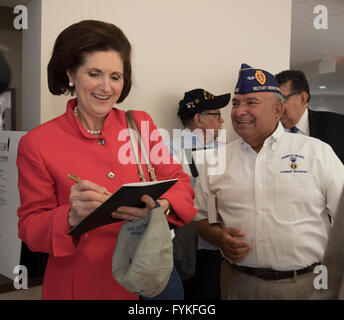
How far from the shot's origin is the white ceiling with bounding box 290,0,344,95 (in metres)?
3.56

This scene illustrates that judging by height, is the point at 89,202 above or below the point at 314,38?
below

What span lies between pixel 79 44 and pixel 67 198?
1.59 feet

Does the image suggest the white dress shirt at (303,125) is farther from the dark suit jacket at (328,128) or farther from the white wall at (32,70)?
the white wall at (32,70)

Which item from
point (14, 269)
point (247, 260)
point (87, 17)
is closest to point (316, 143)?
point (247, 260)

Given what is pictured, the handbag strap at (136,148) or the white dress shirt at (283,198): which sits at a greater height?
the handbag strap at (136,148)

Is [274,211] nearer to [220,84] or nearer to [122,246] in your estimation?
[122,246]

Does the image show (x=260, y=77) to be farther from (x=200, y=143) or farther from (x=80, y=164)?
(x=80, y=164)

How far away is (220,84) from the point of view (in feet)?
7.86

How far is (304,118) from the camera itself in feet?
7.03

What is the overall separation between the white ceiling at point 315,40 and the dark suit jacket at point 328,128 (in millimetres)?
1785

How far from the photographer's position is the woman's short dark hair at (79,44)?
3.52ft
